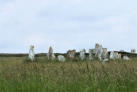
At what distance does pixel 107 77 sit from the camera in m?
8.51

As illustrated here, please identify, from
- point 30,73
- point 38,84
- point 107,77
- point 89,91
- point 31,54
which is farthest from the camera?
point 31,54

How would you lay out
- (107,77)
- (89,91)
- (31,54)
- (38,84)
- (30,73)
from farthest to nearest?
(31,54), (30,73), (107,77), (38,84), (89,91)

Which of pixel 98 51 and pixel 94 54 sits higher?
pixel 98 51

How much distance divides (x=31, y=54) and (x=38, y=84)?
21358 mm

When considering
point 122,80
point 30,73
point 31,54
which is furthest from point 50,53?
point 122,80

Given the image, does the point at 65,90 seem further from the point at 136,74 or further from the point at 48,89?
the point at 136,74

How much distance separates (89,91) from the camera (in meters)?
6.64

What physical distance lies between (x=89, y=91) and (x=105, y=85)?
90cm

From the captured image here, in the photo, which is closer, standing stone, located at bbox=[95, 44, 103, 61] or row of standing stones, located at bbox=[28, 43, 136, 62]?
row of standing stones, located at bbox=[28, 43, 136, 62]

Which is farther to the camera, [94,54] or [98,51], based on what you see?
[94,54]

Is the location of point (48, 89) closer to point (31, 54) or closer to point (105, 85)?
point (105, 85)

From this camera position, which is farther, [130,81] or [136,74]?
[136,74]

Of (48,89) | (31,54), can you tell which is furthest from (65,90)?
(31,54)

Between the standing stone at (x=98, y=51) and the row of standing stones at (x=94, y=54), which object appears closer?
the row of standing stones at (x=94, y=54)
